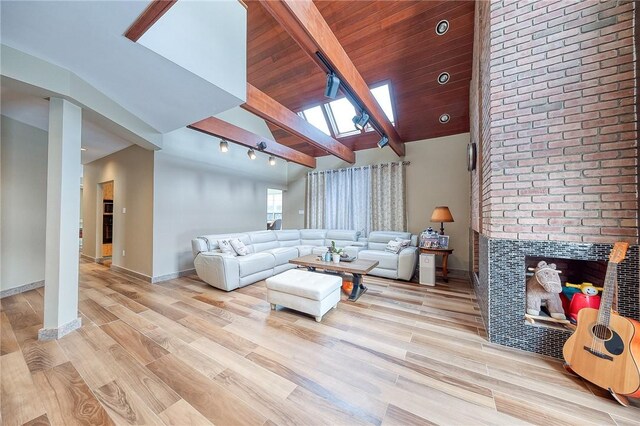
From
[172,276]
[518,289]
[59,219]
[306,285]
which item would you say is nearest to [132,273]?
[172,276]

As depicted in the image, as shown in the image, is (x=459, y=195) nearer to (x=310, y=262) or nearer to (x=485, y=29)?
(x=485, y=29)

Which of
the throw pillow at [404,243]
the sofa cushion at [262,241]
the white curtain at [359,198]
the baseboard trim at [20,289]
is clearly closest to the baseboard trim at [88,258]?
the baseboard trim at [20,289]

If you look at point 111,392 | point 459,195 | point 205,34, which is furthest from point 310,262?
point 459,195

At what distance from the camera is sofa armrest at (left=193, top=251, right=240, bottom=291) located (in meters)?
3.41

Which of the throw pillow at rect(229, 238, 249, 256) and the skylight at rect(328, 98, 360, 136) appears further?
the skylight at rect(328, 98, 360, 136)

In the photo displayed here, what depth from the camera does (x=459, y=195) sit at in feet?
15.1

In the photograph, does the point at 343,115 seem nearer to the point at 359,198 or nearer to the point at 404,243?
the point at 359,198

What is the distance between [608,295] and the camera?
5.08 feet

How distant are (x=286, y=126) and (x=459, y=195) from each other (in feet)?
12.2

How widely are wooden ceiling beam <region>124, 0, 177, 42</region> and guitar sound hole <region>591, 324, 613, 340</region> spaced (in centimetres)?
371

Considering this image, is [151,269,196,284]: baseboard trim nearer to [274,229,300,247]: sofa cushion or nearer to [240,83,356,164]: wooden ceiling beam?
[274,229,300,247]: sofa cushion

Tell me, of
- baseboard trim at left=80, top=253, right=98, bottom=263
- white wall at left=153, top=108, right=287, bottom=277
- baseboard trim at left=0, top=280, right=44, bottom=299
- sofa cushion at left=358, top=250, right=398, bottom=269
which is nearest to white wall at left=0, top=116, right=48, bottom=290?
baseboard trim at left=0, top=280, right=44, bottom=299

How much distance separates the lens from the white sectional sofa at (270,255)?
3.51 m

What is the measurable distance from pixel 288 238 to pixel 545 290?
4695 millimetres
